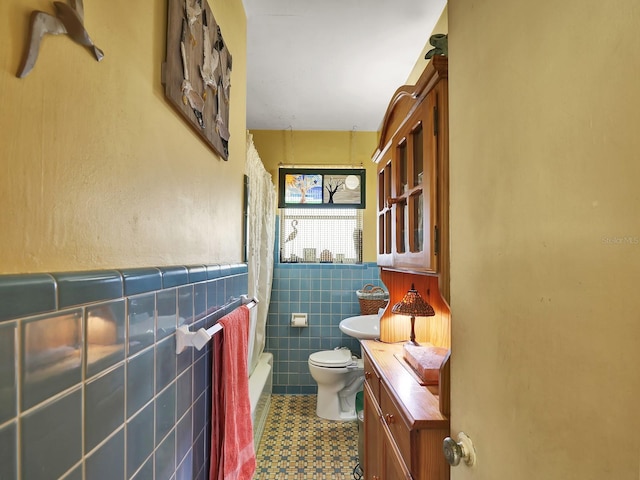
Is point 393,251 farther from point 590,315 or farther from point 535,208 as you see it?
point 590,315

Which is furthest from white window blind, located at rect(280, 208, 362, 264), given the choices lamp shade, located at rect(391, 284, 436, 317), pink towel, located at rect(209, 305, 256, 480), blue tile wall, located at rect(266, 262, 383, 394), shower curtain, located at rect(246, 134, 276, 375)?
pink towel, located at rect(209, 305, 256, 480)

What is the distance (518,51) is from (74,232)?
2.66ft

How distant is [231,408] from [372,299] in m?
2.06

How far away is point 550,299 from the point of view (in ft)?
1.67

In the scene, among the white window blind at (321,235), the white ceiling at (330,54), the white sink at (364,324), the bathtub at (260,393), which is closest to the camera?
the white ceiling at (330,54)

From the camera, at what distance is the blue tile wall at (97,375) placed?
1.39ft

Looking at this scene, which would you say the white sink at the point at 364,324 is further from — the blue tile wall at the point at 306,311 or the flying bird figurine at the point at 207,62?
the flying bird figurine at the point at 207,62

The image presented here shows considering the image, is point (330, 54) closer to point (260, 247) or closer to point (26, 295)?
point (260, 247)

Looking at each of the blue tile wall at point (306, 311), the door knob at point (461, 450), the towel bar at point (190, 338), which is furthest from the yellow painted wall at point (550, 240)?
the blue tile wall at point (306, 311)

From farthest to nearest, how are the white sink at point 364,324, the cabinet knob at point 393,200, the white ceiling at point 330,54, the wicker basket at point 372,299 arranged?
the wicker basket at point 372,299
the white sink at point 364,324
the white ceiling at point 330,54
the cabinet knob at point 393,200

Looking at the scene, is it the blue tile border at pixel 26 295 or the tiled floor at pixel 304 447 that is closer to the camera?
the blue tile border at pixel 26 295

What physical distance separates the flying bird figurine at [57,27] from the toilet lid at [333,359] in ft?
8.30

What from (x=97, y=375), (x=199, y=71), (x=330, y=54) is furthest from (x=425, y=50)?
(x=97, y=375)

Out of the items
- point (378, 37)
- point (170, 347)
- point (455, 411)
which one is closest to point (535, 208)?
point (455, 411)
